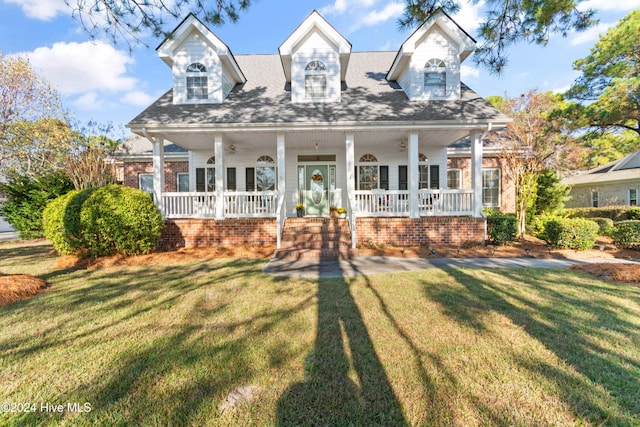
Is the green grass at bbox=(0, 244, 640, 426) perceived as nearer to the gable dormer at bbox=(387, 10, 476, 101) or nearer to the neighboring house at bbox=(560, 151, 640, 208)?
the gable dormer at bbox=(387, 10, 476, 101)

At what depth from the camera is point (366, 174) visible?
40.8 feet

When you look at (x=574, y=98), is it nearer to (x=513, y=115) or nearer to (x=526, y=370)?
(x=513, y=115)

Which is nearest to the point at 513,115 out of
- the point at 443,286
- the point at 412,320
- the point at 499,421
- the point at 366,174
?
the point at 366,174

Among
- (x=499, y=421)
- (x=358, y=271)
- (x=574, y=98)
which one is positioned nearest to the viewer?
(x=499, y=421)

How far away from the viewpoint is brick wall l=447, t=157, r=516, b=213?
1402 centimetres

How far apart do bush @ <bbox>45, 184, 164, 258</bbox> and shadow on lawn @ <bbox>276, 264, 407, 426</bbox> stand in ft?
23.1

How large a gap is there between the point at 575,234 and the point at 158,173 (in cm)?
1397

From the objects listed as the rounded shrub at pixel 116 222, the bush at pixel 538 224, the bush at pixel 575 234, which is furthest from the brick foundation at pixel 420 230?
the rounded shrub at pixel 116 222

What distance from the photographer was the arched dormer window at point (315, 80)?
34.6 ft

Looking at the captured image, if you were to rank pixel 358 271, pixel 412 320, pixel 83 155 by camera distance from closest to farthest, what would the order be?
pixel 412 320 < pixel 358 271 < pixel 83 155

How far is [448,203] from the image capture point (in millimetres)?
9727

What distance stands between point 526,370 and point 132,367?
382 centimetres

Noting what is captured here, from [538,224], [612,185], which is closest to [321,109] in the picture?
[538,224]

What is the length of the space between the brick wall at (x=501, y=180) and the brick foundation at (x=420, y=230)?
5.53m
